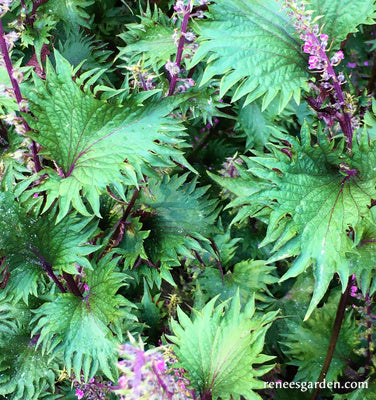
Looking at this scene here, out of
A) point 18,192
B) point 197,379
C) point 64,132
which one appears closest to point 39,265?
point 18,192

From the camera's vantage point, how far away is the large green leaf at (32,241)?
1077 mm

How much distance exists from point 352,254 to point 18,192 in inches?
29.7

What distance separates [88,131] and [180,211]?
17.1 inches

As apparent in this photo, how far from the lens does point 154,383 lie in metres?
0.67

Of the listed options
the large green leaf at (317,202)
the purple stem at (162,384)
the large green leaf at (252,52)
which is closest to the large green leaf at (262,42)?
the large green leaf at (252,52)

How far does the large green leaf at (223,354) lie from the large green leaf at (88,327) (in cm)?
16

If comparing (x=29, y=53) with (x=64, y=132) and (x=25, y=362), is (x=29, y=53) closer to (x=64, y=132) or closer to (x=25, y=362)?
(x=64, y=132)

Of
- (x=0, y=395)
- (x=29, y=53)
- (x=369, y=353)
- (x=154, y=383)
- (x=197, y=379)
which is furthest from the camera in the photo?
(x=29, y=53)

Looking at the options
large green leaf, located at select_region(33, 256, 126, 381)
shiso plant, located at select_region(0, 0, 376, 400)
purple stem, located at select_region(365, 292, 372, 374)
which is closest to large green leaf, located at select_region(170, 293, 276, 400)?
shiso plant, located at select_region(0, 0, 376, 400)

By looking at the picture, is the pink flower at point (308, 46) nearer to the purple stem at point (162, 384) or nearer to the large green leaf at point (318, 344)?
the purple stem at point (162, 384)

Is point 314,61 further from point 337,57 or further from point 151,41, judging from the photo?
point 151,41

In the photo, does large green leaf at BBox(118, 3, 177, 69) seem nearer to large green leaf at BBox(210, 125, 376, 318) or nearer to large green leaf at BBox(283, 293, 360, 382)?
large green leaf at BBox(210, 125, 376, 318)

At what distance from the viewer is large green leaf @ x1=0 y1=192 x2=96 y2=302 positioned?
1.08m

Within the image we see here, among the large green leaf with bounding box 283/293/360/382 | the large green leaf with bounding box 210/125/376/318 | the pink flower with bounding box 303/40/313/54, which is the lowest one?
the large green leaf with bounding box 283/293/360/382
